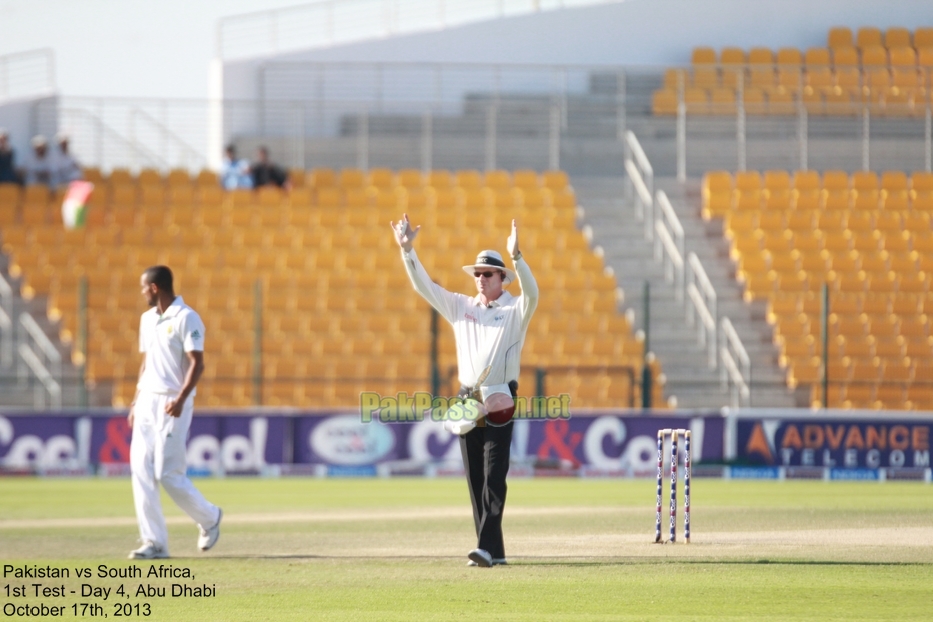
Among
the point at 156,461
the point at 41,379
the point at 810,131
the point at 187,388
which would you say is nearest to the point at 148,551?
the point at 156,461

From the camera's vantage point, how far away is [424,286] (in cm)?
1030

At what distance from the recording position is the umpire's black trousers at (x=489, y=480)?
9883mm

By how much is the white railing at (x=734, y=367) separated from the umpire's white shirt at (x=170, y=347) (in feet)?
42.3

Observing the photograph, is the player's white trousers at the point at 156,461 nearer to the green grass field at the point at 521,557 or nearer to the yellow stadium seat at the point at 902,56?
the green grass field at the point at 521,557

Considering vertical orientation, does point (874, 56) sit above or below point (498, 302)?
above

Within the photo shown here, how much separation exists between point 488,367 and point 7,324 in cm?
1591

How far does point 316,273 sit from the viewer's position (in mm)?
25625

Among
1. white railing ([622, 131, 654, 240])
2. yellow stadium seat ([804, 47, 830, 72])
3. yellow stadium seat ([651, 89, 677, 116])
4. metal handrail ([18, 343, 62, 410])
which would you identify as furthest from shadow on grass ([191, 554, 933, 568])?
yellow stadium seat ([804, 47, 830, 72])

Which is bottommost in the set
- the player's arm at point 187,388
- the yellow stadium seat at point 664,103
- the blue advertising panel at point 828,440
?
the blue advertising panel at point 828,440

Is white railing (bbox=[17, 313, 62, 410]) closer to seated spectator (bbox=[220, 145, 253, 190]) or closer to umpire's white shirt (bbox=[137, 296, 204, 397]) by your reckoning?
seated spectator (bbox=[220, 145, 253, 190])

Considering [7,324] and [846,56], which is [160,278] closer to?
[7,324]

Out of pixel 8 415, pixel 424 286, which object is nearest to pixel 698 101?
pixel 8 415

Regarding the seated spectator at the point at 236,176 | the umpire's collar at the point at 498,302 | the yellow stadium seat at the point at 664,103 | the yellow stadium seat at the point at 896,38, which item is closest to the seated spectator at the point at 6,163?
the seated spectator at the point at 236,176

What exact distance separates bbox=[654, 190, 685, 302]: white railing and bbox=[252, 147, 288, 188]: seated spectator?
7.68 m
